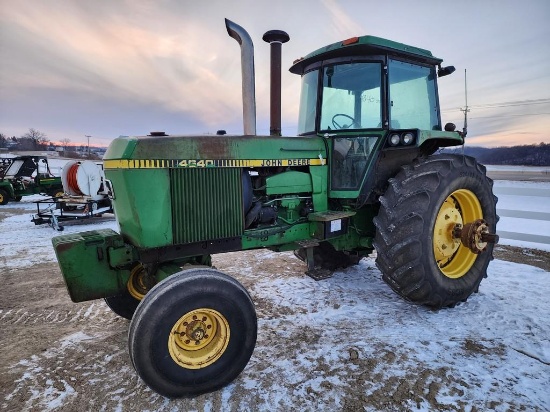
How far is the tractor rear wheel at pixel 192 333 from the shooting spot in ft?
7.24

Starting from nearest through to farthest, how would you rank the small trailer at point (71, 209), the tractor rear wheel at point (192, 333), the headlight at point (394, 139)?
the tractor rear wheel at point (192, 333) < the headlight at point (394, 139) < the small trailer at point (71, 209)

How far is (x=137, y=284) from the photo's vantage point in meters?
3.39

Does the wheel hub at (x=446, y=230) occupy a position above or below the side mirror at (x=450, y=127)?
below

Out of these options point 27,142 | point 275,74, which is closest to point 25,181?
point 275,74

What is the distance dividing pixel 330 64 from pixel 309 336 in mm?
2813

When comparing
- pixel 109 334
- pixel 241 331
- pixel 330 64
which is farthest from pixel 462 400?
pixel 330 64

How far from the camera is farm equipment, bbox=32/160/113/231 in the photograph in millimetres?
8977

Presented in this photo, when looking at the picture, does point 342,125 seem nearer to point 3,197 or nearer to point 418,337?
point 418,337

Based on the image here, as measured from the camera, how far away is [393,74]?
3.71 meters

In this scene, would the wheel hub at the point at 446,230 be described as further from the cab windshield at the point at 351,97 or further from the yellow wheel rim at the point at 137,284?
the yellow wheel rim at the point at 137,284

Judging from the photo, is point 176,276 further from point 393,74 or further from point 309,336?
point 393,74

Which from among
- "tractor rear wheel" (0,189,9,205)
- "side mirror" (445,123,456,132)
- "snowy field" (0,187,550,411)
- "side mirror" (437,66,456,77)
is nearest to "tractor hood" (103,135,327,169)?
"snowy field" (0,187,550,411)

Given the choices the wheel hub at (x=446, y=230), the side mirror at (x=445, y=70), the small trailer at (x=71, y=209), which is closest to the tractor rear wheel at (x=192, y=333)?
the wheel hub at (x=446, y=230)

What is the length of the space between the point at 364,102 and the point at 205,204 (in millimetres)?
2108
